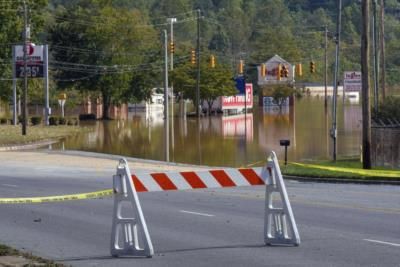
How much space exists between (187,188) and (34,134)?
5317 centimetres

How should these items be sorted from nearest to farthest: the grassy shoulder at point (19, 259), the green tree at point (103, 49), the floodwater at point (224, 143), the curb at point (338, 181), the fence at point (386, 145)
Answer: the grassy shoulder at point (19, 259) → the curb at point (338, 181) → the fence at point (386, 145) → the floodwater at point (224, 143) → the green tree at point (103, 49)

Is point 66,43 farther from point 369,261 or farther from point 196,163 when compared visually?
point 369,261

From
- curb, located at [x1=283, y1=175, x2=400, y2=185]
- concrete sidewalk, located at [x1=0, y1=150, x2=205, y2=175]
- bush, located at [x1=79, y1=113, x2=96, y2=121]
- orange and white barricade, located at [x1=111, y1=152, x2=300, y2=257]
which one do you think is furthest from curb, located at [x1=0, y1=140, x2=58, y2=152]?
bush, located at [x1=79, y1=113, x2=96, y2=121]

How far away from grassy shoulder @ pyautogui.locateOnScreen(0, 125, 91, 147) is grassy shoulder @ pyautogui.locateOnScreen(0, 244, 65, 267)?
43.3m

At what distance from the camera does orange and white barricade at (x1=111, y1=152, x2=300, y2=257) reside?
1209cm

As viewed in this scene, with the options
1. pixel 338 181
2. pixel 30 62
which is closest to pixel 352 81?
pixel 338 181

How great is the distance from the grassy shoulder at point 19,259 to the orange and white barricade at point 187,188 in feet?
3.67

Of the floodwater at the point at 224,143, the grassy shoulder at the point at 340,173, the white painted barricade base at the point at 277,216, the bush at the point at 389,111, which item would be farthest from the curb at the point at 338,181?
the white painted barricade base at the point at 277,216

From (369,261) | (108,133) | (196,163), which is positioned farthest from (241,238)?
(108,133)

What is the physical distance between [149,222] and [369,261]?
5658 millimetres

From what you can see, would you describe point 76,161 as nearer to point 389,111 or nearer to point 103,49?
point 389,111

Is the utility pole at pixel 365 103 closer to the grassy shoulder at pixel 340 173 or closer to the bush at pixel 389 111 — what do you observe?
the grassy shoulder at pixel 340 173

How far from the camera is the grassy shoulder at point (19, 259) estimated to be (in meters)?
11.2

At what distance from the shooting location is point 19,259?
1167 cm
